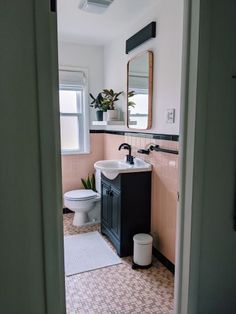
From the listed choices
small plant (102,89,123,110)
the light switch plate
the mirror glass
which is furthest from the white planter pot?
the light switch plate

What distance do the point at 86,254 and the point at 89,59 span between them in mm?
2629

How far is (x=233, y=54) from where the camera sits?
1.33 meters

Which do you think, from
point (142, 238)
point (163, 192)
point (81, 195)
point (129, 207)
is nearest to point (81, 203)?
point (81, 195)

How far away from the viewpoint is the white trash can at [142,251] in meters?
2.25

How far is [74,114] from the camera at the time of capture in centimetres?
366

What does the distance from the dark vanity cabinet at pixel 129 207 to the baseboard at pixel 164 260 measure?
0.21 metres

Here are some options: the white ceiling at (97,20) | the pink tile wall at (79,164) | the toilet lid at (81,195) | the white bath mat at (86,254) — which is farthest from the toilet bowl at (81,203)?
the white ceiling at (97,20)

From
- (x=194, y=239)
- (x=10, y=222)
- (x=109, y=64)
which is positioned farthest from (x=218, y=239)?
(x=109, y=64)

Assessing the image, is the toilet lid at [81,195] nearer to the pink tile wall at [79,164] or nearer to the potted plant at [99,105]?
the pink tile wall at [79,164]

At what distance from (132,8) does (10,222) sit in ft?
7.29

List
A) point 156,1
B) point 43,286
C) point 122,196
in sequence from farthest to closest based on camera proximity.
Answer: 1. point 122,196
2. point 156,1
3. point 43,286

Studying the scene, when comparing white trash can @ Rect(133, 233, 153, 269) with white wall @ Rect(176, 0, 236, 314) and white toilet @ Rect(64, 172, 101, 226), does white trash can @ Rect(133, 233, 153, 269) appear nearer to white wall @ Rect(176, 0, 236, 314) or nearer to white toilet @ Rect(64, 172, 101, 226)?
white wall @ Rect(176, 0, 236, 314)

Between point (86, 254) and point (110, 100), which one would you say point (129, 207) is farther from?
point (110, 100)

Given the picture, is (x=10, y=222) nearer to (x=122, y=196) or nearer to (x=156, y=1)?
(x=122, y=196)
